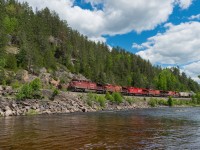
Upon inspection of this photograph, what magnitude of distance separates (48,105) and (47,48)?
179 ft

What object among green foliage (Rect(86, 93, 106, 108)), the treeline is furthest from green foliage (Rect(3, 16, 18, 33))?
green foliage (Rect(86, 93, 106, 108))

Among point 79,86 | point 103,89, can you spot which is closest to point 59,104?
point 79,86

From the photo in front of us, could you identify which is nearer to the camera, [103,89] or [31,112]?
[31,112]

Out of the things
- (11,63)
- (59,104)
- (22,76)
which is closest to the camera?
(59,104)

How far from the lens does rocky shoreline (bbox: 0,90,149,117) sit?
54406 millimetres

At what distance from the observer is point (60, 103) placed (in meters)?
69.1

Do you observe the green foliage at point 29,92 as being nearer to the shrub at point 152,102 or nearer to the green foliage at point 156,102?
the shrub at point 152,102

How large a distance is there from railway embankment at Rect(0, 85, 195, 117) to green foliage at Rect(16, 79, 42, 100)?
3.38ft

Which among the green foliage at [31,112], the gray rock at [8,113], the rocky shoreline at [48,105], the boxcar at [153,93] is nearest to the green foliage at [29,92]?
the rocky shoreline at [48,105]

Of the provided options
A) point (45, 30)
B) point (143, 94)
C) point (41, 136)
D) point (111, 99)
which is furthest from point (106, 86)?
point (41, 136)

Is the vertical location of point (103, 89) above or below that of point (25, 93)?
above

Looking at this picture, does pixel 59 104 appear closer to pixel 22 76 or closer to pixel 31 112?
pixel 31 112

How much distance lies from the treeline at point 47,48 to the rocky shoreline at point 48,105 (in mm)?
17936

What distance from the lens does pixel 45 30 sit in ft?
417
